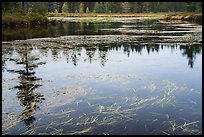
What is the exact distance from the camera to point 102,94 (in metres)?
12.1

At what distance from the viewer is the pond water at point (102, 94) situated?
350 inches

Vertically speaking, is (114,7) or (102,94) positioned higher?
(114,7)

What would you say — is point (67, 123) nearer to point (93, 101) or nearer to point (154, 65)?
point (93, 101)

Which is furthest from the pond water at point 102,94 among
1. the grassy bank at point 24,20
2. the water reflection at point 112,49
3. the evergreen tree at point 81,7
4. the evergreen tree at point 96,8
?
the evergreen tree at point 96,8

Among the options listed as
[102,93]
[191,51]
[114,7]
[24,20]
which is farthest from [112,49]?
[114,7]

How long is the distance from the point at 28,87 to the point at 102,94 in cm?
333

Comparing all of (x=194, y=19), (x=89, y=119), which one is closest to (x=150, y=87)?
(x=89, y=119)

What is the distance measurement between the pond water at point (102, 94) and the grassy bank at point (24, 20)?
109 feet

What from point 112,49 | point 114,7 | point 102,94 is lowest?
point 102,94

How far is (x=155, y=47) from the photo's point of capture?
2569 centimetres

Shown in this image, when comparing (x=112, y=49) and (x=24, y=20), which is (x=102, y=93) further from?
(x=24, y=20)

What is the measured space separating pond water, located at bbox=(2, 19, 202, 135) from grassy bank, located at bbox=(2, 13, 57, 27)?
109 ft

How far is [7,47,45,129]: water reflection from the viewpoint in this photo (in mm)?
9867

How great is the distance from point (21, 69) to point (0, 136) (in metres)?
8.97
